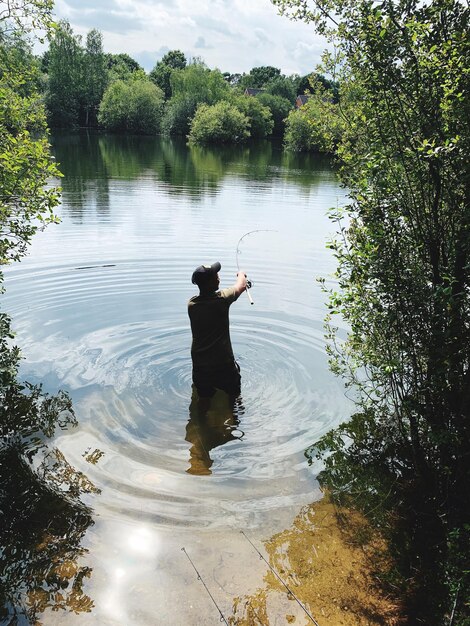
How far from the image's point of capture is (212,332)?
7.73 meters

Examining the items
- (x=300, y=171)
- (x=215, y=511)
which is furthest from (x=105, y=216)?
(x=300, y=171)

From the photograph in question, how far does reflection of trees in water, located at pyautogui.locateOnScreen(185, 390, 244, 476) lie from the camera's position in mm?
7320

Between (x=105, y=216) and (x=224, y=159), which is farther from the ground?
(x=224, y=159)

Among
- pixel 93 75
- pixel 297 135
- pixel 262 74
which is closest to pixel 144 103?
pixel 93 75

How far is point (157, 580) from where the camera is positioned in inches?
197

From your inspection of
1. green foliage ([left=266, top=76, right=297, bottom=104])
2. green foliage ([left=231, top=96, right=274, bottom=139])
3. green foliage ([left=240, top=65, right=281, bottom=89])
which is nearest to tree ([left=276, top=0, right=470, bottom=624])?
green foliage ([left=231, top=96, right=274, bottom=139])

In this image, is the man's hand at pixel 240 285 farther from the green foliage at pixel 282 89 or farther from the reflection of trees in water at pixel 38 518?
the green foliage at pixel 282 89

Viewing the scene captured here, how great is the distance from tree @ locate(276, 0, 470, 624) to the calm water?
170 cm

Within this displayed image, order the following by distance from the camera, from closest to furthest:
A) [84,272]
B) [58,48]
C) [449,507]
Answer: [449,507] → [84,272] → [58,48]

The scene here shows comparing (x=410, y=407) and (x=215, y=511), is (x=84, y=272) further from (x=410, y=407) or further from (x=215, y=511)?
(x=410, y=407)

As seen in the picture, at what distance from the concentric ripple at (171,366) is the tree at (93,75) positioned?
94236 millimetres

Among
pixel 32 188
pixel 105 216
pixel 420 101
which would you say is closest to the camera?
pixel 420 101

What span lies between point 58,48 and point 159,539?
118 metres

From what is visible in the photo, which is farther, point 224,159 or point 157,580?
point 224,159
